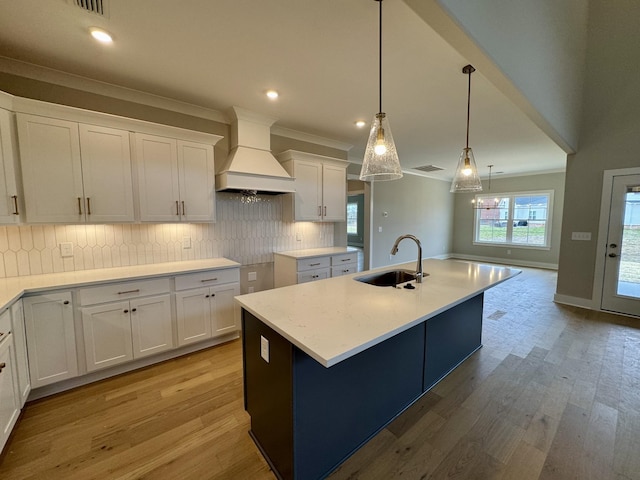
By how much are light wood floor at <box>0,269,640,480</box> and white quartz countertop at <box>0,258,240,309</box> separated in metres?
0.92

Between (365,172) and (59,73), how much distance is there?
9.24 feet

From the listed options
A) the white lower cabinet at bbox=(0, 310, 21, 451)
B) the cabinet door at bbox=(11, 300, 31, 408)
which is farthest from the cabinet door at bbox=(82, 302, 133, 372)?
the white lower cabinet at bbox=(0, 310, 21, 451)

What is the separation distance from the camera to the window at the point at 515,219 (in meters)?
7.05

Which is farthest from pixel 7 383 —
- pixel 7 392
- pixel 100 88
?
pixel 100 88

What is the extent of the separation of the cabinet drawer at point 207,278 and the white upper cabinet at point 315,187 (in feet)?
3.99

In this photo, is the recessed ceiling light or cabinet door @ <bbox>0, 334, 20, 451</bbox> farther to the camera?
the recessed ceiling light

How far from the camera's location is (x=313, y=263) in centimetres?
358

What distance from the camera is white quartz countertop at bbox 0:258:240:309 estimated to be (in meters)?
1.91

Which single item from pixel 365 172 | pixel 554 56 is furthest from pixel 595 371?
pixel 554 56

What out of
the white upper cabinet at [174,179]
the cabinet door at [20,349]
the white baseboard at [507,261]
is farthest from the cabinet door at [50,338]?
the white baseboard at [507,261]

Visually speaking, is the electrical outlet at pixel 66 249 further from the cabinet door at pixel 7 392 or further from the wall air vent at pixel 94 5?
the wall air vent at pixel 94 5

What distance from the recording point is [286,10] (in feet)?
5.37

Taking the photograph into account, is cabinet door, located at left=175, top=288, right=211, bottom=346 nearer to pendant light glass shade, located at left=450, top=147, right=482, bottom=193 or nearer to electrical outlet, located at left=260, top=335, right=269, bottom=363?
electrical outlet, located at left=260, top=335, right=269, bottom=363

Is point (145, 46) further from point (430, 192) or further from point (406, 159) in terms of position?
point (430, 192)
